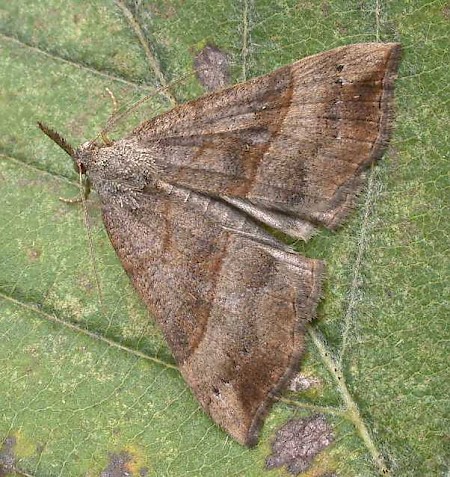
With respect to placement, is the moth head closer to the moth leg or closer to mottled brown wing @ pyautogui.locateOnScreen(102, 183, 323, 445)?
the moth leg

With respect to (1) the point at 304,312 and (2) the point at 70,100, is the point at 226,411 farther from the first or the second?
(2) the point at 70,100

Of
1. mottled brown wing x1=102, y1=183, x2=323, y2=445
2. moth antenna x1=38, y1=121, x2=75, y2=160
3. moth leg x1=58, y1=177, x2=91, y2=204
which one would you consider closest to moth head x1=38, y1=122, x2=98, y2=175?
moth antenna x1=38, y1=121, x2=75, y2=160

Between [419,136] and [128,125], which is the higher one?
[128,125]

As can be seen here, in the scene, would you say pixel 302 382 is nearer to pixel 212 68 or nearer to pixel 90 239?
pixel 90 239

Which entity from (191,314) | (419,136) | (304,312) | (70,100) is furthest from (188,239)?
(419,136)

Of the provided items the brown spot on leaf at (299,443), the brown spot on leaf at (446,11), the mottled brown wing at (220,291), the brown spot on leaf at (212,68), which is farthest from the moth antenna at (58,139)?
the brown spot on leaf at (446,11)

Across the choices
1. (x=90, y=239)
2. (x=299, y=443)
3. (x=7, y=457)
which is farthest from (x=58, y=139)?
(x=299, y=443)

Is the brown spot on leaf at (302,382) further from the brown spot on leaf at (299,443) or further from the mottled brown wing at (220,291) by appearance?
the brown spot on leaf at (299,443)
